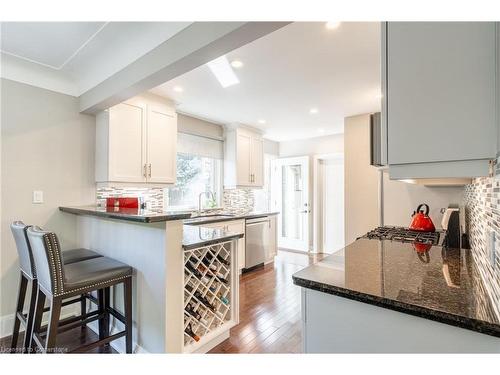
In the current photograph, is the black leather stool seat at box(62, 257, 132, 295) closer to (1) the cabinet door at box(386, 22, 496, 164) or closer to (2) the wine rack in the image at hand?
(2) the wine rack

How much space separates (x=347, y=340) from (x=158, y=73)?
6.11 ft

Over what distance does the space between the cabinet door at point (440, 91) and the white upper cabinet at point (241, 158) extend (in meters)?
3.39

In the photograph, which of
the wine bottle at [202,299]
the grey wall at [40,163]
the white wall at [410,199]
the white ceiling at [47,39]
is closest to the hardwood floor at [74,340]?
the grey wall at [40,163]

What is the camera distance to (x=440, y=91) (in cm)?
86

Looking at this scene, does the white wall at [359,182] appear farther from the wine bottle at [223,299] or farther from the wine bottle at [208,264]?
the wine bottle at [208,264]

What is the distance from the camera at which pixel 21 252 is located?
6.37 ft

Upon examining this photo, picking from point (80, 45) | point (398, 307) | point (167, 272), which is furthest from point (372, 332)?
point (80, 45)

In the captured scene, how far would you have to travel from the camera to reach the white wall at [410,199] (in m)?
3.13

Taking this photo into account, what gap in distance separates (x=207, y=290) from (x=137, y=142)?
5.86ft

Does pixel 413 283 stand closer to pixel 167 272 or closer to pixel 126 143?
pixel 167 272

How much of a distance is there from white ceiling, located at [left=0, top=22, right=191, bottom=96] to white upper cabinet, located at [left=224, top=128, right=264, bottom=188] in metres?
2.24
